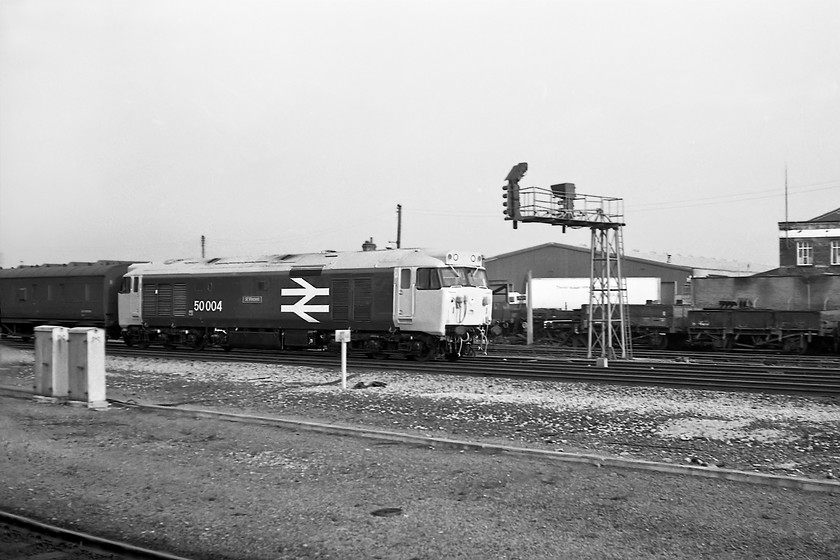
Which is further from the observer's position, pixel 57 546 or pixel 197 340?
pixel 197 340

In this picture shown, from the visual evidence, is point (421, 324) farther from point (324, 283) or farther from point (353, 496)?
point (353, 496)

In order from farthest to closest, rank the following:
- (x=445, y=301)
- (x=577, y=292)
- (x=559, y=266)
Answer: (x=559, y=266), (x=577, y=292), (x=445, y=301)

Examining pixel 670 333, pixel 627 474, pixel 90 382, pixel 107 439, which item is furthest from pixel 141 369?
pixel 670 333

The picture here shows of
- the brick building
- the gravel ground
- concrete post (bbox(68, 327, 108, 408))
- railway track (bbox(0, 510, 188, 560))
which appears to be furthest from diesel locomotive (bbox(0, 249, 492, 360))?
the brick building

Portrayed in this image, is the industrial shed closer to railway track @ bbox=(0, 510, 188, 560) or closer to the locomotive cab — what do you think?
the locomotive cab

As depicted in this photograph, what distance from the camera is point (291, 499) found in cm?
807

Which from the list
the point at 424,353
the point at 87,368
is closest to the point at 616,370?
the point at 424,353

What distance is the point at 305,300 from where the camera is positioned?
25.4m

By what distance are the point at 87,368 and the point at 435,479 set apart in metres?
8.69

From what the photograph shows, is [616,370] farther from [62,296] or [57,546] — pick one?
[62,296]

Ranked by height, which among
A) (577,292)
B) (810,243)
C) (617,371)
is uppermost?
(810,243)

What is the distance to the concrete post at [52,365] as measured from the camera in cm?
1520

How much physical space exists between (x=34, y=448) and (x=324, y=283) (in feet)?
48.5

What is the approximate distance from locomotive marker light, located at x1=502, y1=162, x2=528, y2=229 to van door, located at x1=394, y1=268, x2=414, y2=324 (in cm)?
344
